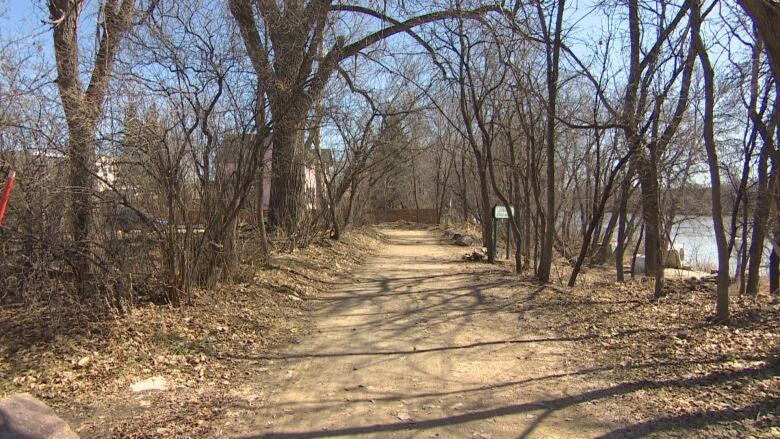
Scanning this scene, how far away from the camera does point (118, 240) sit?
6621mm

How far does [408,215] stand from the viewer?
5369 centimetres

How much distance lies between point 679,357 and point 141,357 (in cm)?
548

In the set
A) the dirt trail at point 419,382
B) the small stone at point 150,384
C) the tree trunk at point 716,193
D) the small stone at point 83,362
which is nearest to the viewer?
the dirt trail at point 419,382

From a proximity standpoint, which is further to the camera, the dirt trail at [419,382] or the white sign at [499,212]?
the white sign at [499,212]

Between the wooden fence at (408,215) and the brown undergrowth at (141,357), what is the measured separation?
145 ft

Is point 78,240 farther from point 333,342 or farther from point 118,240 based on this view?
point 333,342

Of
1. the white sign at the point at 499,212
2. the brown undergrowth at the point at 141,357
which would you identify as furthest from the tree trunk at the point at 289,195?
the brown undergrowth at the point at 141,357

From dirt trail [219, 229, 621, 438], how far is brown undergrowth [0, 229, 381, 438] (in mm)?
353

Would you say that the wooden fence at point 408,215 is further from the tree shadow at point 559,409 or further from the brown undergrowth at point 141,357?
the tree shadow at point 559,409

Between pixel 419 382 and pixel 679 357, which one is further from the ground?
pixel 679 357

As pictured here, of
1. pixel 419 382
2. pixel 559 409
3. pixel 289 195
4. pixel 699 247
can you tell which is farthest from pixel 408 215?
pixel 559 409

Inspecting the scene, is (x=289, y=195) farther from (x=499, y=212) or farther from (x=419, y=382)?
(x=419, y=382)

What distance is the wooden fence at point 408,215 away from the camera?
171 feet

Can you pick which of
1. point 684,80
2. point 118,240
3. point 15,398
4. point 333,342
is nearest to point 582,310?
point 333,342
